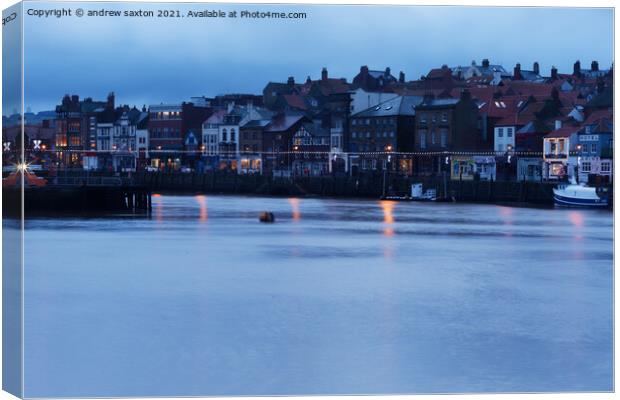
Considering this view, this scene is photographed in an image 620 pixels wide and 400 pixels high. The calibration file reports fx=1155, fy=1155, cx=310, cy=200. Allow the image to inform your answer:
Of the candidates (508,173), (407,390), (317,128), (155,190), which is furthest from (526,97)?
(407,390)

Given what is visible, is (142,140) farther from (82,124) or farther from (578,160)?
(578,160)

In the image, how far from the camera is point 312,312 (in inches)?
550

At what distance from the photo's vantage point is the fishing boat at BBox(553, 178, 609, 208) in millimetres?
43594

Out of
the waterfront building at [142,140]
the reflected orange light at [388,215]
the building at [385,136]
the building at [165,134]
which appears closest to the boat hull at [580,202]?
the reflected orange light at [388,215]

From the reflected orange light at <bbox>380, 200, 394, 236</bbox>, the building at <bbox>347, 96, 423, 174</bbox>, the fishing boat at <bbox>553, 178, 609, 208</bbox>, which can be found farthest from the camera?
the building at <bbox>347, 96, 423, 174</bbox>

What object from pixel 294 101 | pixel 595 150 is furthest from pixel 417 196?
pixel 294 101

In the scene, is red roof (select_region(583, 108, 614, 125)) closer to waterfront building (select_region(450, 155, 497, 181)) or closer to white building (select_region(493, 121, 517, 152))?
waterfront building (select_region(450, 155, 497, 181))

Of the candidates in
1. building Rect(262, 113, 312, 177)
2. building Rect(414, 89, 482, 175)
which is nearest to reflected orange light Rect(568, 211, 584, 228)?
building Rect(414, 89, 482, 175)

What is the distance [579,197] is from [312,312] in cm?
3160

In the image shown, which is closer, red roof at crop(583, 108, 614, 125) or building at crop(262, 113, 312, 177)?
red roof at crop(583, 108, 614, 125)

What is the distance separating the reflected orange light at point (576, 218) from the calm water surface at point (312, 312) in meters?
5.07

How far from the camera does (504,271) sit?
19.6 m

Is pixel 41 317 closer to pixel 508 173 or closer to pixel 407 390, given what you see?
pixel 407 390

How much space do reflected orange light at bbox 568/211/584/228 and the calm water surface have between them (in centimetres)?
507
